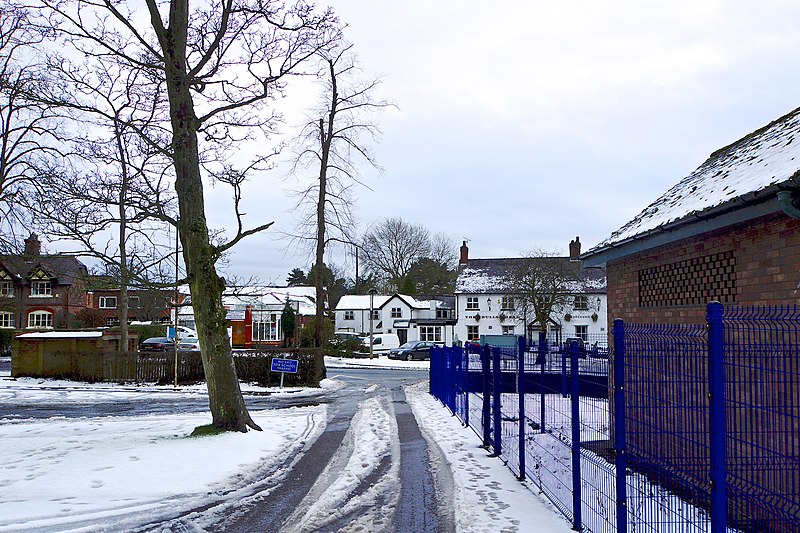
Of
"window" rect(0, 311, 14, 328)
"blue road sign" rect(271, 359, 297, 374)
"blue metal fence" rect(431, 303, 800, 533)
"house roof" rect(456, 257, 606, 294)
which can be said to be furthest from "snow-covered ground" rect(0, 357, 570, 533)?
"window" rect(0, 311, 14, 328)

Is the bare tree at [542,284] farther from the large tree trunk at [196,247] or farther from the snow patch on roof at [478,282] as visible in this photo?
the large tree trunk at [196,247]

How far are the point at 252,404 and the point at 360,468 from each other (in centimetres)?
1008

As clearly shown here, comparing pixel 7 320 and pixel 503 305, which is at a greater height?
pixel 503 305

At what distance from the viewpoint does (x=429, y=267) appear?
77.9m

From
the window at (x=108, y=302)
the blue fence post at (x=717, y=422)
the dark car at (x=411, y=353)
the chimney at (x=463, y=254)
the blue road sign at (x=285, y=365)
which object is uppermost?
the chimney at (x=463, y=254)

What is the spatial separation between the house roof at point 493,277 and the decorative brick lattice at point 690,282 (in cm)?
4634

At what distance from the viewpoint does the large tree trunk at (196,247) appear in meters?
12.3

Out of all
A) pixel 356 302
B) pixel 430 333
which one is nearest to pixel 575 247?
pixel 430 333

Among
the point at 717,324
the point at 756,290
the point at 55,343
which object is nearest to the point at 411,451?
the point at 756,290

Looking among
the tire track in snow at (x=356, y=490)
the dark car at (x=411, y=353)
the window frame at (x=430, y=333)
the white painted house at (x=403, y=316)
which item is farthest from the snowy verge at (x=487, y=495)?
the window frame at (x=430, y=333)

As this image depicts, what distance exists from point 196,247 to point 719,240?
848cm

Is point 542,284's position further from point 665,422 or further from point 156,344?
point 665,422

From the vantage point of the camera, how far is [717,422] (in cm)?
398

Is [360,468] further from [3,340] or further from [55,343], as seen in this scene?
[3,340]
